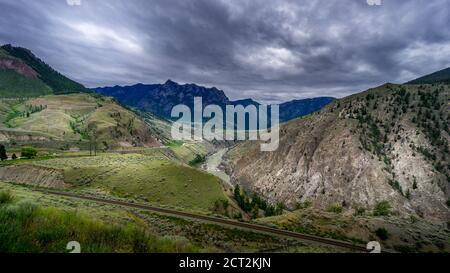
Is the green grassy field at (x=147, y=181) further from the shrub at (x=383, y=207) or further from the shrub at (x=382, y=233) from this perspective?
the shrub at (x=383, y=207)

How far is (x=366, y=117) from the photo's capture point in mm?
130750

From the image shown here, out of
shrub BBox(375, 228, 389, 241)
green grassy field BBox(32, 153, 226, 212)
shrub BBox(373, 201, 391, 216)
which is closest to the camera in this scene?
shrub BBox(375, 228, 389, 241)

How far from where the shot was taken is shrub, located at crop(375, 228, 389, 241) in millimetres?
47609

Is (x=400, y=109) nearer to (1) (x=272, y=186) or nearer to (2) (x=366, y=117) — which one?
(2) (x=366, y=117)

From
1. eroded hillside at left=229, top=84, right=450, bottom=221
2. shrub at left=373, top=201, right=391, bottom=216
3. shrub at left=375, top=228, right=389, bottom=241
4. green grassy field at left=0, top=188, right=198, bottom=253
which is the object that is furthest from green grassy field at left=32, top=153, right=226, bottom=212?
green grassy field at left=0, top=188, right=198, bottom=253

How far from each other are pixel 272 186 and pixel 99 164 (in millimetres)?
78786

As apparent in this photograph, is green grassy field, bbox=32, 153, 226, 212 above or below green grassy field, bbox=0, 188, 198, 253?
below

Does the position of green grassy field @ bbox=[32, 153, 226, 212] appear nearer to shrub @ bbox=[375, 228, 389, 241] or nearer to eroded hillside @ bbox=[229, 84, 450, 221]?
shrub @ bbox=[375, 228, 389, 241]

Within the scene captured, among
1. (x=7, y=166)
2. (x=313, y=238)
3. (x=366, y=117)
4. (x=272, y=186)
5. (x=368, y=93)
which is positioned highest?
(x=368, y=93)

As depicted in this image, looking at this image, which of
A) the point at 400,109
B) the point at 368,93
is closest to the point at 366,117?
the point at 400,109

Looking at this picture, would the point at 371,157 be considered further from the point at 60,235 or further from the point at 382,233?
the point at 60,235
